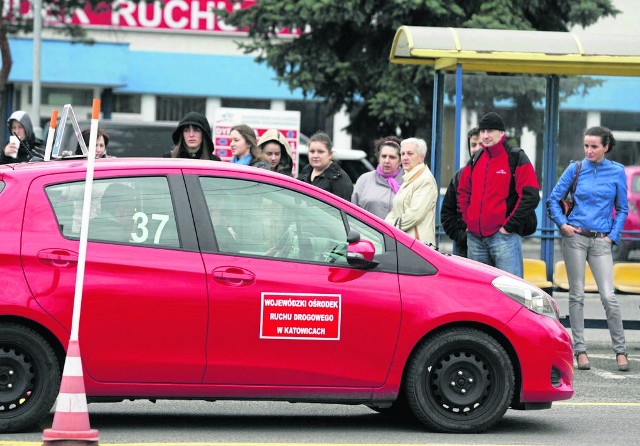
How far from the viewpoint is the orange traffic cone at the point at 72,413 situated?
690 cm

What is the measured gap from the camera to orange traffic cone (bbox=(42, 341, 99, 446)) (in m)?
6.90

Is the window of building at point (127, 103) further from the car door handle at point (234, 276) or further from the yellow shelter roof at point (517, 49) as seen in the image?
the car door handle at point (234, 276)

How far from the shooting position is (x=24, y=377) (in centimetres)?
770

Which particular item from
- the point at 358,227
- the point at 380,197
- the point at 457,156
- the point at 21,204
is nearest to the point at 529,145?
the point at 457,156

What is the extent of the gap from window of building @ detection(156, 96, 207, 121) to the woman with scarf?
28.0 m

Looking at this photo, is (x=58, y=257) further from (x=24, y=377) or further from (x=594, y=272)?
(x=594, y=272)

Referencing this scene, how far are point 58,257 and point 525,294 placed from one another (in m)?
2.70

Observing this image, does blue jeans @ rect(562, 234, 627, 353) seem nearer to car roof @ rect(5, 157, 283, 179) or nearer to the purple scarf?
the purple scarf

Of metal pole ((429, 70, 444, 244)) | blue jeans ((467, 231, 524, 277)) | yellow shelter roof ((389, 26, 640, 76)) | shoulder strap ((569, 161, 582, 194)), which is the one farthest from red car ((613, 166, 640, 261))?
blue jeans ((467, 231, 524, 277))

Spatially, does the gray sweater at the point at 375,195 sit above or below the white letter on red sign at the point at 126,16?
below

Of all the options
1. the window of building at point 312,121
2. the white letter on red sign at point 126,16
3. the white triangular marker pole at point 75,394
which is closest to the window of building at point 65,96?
the white letter on red sign at point 126,16

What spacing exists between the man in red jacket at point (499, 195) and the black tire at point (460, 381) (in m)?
3.31

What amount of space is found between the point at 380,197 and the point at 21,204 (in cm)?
498

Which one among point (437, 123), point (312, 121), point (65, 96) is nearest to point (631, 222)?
point (437, 123)
